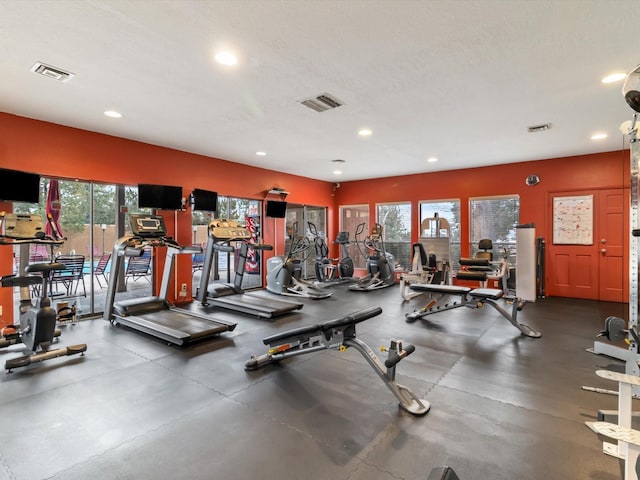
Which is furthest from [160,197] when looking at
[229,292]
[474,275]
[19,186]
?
[474,275]

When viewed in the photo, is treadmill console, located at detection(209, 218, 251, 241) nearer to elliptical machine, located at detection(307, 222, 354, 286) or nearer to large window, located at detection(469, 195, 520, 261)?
elliptical machine, located at detection(307, 222, 354, 286)

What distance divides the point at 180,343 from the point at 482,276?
5.31 m

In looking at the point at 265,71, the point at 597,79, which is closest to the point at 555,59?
the point at 597,79

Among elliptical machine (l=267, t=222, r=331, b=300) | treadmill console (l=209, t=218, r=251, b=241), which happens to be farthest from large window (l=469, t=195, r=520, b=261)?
treadmill console (l=209, t=218, r=251, b=241)

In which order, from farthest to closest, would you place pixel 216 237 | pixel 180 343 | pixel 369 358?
pixel 216 237
pixel 180 343
pixel 369 358

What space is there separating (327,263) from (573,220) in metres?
5.70

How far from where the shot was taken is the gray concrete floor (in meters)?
2.01

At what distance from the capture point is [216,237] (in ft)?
18.8

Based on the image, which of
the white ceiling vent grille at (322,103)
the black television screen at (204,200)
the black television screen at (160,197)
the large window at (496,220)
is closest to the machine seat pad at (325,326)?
the white ceiling vent grille at (322,103)

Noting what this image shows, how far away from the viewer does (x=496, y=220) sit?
8.05 m

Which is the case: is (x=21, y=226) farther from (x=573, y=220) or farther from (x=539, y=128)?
(x=573, y=220)

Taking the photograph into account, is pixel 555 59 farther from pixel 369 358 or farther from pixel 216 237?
pixel 216 237

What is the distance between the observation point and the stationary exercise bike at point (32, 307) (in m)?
3.57

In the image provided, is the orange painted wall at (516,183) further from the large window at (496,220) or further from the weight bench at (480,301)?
Result: the weight bench at (480,301)
